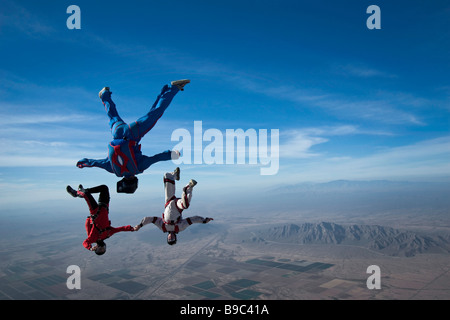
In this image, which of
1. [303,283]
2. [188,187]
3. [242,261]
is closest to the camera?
[188,187]

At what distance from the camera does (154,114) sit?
7164mm

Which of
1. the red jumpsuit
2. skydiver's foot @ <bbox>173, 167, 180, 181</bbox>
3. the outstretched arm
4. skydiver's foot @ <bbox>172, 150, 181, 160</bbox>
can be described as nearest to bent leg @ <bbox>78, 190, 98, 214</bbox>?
the red jumpsuit

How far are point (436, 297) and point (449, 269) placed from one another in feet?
165

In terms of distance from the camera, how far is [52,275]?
4734 inches

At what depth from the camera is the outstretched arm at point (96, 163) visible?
7.24 m

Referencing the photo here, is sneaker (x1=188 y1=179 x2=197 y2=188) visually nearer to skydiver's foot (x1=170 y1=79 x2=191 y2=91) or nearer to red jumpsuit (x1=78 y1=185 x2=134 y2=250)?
red jumpsuit (x1=78 y1=185 x2=134 y2=250)

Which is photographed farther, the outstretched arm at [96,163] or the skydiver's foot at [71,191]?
the outstretched arm at [96,163]

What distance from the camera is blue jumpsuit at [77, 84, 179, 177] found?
6824 millimetres

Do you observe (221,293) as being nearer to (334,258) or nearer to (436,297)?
(436,297)

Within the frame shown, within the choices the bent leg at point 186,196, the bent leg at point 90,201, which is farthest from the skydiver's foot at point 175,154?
the bent leg at point 90,201

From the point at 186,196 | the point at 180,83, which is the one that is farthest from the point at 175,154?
the point at 180,83

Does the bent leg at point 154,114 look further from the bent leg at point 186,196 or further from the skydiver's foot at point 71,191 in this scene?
the skydiver's foot at point 71,191
